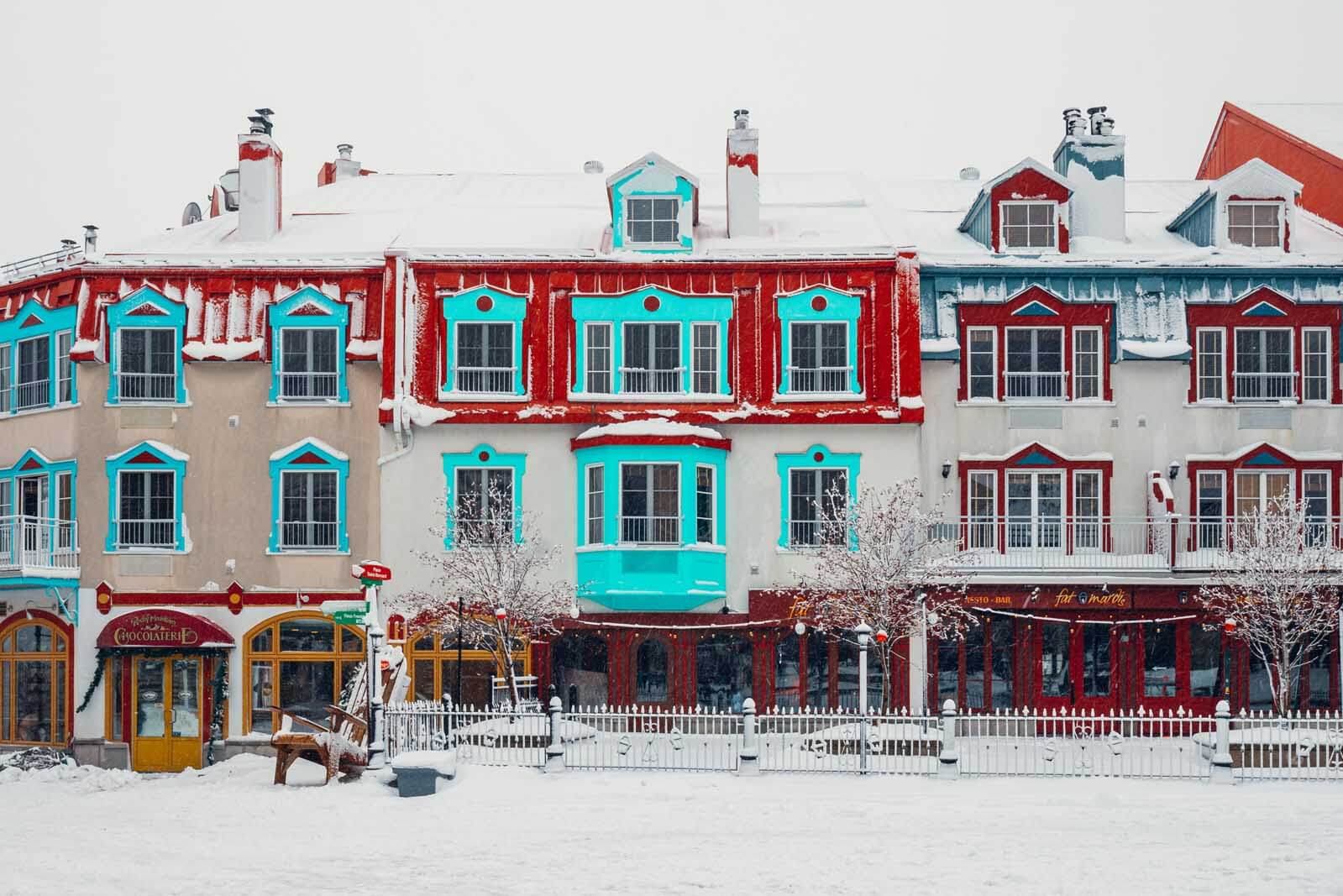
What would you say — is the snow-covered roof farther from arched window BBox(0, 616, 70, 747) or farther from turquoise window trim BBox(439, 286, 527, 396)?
arched window BBox(0, 616, 70, 747)

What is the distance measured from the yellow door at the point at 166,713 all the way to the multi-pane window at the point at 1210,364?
20.8 metres

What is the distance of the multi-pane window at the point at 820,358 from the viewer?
105 ft

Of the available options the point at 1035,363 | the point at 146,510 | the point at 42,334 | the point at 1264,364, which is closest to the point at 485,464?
the point at 146,510

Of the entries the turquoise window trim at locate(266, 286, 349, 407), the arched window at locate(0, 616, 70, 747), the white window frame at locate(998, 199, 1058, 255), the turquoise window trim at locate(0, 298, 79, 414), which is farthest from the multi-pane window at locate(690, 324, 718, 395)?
the arched window at locate(0, 616, 70, 747)

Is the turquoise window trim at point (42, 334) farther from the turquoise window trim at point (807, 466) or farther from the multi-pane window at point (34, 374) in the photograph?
the turquoise window trim at point (807, 466)

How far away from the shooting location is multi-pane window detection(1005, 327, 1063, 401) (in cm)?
3216

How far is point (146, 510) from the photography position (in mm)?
32062

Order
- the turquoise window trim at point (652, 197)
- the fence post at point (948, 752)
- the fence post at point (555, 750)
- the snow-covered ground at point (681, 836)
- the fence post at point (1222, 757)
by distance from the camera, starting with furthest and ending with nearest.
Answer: the turquoise window trim at point (652, 197) < the fence post at point (555, 750) < the fence post at point (948, 752) < the fence post at point (1222, 757) < the snow-covered ground at point (681, 836)

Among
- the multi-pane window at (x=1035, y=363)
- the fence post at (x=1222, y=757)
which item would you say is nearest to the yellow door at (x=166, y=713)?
the multi-pane window at (x=1035, y=363)

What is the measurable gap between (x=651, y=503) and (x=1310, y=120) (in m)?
19.6

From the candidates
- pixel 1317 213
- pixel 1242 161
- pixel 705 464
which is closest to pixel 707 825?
pixel 705 464

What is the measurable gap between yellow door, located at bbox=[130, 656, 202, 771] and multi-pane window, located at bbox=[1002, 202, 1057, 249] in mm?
18506

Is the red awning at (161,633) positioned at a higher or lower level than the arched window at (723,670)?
higher

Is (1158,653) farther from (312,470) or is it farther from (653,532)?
(312,470)
